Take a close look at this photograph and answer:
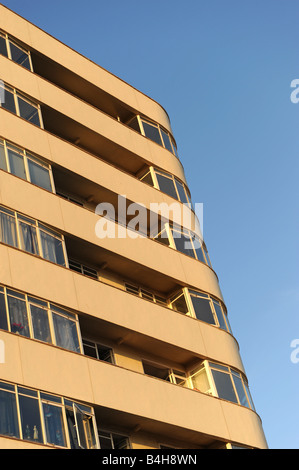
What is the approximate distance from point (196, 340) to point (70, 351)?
20.5ft

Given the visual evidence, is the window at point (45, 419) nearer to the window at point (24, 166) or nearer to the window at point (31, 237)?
the window at point (31, 237)

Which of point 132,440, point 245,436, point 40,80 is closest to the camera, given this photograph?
point 132,440

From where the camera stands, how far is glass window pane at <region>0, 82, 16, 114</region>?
25641 mm

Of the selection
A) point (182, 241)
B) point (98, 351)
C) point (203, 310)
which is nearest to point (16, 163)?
point (98, 351)

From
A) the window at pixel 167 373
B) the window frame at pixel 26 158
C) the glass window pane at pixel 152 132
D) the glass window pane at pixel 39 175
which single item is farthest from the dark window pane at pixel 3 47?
the window at pixel 167 373

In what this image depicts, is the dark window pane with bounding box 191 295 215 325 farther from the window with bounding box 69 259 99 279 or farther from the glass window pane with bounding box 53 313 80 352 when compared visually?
the glass window pane with bounding box 53 313 80 352

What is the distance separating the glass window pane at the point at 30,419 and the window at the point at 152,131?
17.0m

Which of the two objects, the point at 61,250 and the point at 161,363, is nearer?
the point at 61,250

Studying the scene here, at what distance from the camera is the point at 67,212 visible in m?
24.1

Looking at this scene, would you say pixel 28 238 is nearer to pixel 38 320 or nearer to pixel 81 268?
pixel 38 320

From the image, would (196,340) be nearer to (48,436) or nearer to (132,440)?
(132,440)

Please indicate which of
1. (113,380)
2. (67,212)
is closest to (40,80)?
(67,212)
